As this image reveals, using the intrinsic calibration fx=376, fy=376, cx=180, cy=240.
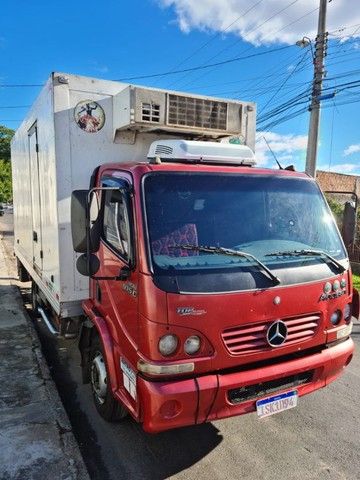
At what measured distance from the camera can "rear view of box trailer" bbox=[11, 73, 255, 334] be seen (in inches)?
147

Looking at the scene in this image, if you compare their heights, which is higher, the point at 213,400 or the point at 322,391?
the point at 213,400

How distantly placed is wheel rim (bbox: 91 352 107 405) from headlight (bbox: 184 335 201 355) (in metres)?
1.19

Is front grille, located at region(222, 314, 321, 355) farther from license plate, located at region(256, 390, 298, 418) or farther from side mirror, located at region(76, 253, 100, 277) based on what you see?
side mirror, located at region(76, 253, 100, 277)

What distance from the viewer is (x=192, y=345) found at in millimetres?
2553

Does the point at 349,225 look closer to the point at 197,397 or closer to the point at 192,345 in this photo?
the point at 192,345

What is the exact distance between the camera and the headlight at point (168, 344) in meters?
2.50

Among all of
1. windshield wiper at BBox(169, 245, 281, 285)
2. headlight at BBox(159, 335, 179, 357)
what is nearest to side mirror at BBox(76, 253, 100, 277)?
windshield wiper at BBox(169, 245, 281, 285)

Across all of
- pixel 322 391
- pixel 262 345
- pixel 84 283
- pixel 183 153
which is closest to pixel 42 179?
pixel 84 283

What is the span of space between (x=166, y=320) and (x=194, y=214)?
85 centimetres

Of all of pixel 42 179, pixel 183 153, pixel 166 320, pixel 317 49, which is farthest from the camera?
pixel 317 49

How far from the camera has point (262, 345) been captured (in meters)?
2.75

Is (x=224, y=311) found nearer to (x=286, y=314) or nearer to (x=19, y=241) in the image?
(x=286, y=314)

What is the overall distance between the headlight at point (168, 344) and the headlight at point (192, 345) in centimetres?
8

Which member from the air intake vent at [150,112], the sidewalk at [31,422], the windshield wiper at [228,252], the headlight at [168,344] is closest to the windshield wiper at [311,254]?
the windshield wiper at [228,252]
